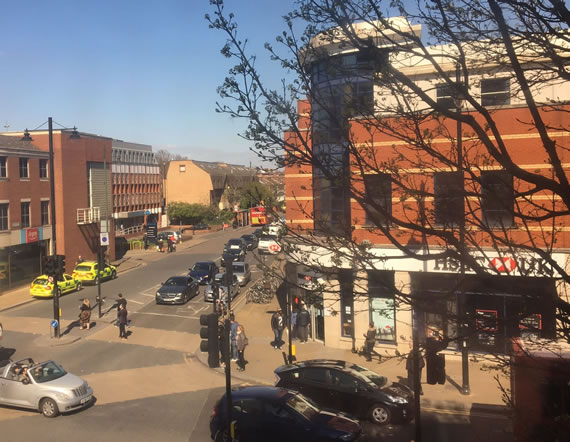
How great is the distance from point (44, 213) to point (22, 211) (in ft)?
7.28

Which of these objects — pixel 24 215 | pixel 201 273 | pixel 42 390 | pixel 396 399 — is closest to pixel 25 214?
pixel 24 215

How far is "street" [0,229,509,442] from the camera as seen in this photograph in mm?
12344

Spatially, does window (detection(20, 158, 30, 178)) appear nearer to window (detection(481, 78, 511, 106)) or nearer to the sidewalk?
the sidewalk

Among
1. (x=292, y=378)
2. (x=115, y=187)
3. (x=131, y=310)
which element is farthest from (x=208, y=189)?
(x=292, y=378)

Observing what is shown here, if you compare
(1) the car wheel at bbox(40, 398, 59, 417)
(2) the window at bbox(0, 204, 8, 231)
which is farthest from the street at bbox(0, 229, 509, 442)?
(2) the window at bbox(0, 204, 8, 231)

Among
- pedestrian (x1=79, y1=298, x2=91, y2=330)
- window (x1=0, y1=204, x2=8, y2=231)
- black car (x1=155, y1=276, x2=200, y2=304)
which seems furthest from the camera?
window (x1=0, y1=204, x2=8, y2=231)

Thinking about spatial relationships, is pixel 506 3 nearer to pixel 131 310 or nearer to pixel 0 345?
pixel 0 345

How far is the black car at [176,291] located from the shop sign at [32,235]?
9.61 meters

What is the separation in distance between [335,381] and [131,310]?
1647 centimetres

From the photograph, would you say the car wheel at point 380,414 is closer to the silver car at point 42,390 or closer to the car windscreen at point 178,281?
the silver car at point 42,390

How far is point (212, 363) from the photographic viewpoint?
1143 cm

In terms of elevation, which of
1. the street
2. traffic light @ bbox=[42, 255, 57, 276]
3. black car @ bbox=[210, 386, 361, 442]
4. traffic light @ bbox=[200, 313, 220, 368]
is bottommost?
the street

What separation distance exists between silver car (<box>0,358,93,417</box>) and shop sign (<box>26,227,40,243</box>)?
20347 mm

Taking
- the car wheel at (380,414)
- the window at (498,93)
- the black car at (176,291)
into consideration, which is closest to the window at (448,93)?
the window at (498,93)
